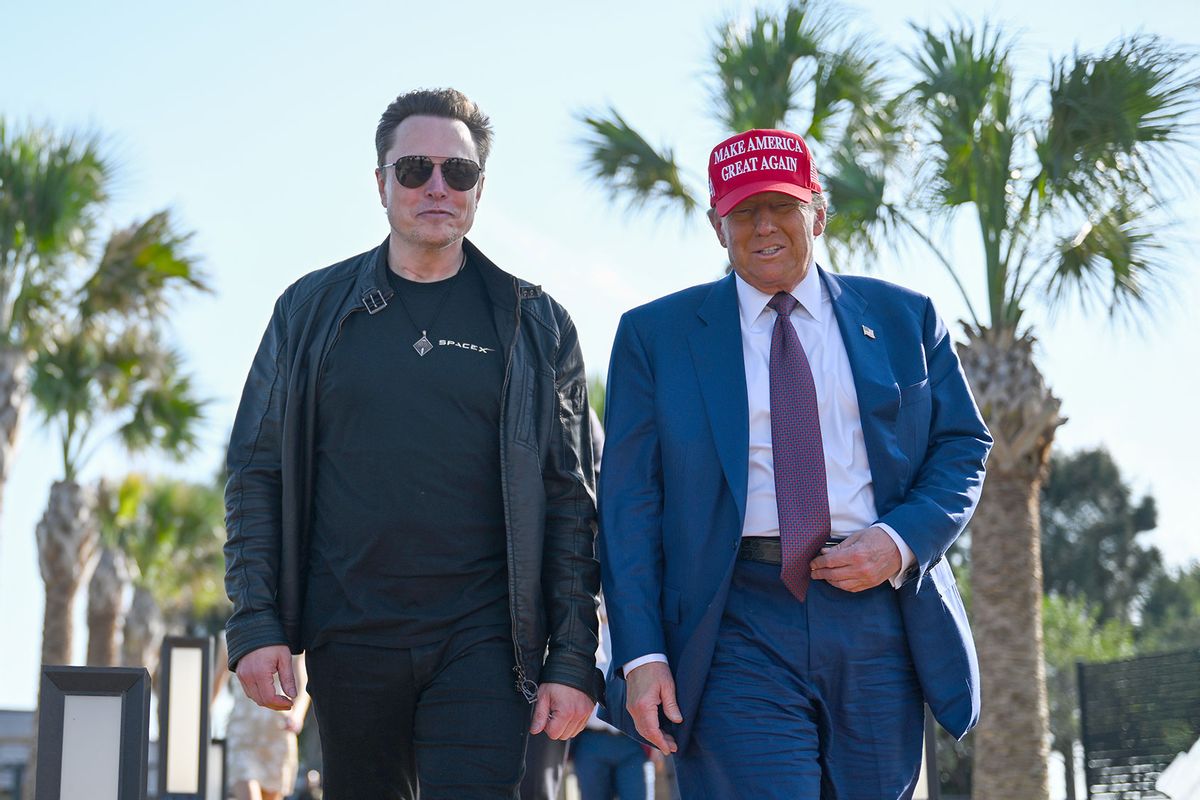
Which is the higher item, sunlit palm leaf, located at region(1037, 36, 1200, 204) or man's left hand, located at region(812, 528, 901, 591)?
sunlit palm leaf, located at region(1037, 36, 1200, 204)

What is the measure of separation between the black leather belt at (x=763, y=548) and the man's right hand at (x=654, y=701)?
335mm

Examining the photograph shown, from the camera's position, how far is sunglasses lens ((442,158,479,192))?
160 inches

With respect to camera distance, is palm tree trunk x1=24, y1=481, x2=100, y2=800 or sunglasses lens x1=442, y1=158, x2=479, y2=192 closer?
sunglasses lens x1=442, y1=158, x2=479, y2=192

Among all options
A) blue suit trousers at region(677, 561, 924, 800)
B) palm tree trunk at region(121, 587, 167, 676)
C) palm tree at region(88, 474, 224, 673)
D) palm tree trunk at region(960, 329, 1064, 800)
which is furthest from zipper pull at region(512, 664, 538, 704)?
palm tree trunk at region(121, 587, 167, 676)

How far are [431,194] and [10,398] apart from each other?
13243 mm

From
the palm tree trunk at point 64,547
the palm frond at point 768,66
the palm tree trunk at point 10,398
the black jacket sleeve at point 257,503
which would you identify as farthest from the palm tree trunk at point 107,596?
the black jacket sleeve at point 257,503

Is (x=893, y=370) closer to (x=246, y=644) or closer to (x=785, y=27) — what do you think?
(x=246, y=644)

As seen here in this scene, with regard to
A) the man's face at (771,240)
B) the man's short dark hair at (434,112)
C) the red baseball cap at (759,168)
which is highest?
the man's short dark hair at (434,112)

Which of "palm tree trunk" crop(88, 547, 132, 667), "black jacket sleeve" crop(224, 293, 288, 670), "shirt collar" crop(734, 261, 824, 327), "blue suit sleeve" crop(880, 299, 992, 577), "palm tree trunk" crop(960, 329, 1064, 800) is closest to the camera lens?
"blue suit sleeve" crop(880, 299, 992, 577)

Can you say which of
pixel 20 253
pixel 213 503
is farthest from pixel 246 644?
pixel 213 503

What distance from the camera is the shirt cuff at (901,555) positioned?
3471mm

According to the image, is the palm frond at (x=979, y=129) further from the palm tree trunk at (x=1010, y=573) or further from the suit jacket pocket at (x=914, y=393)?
the suit jacket pocket at (x=914, y=393)

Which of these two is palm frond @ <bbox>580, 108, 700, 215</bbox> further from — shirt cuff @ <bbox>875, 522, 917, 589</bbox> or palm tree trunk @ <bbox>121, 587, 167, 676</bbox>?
palm tree trunk @ <bbox>121, 587, 167, 676</bbox>

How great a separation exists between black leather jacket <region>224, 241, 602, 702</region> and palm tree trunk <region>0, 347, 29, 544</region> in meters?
12.8
